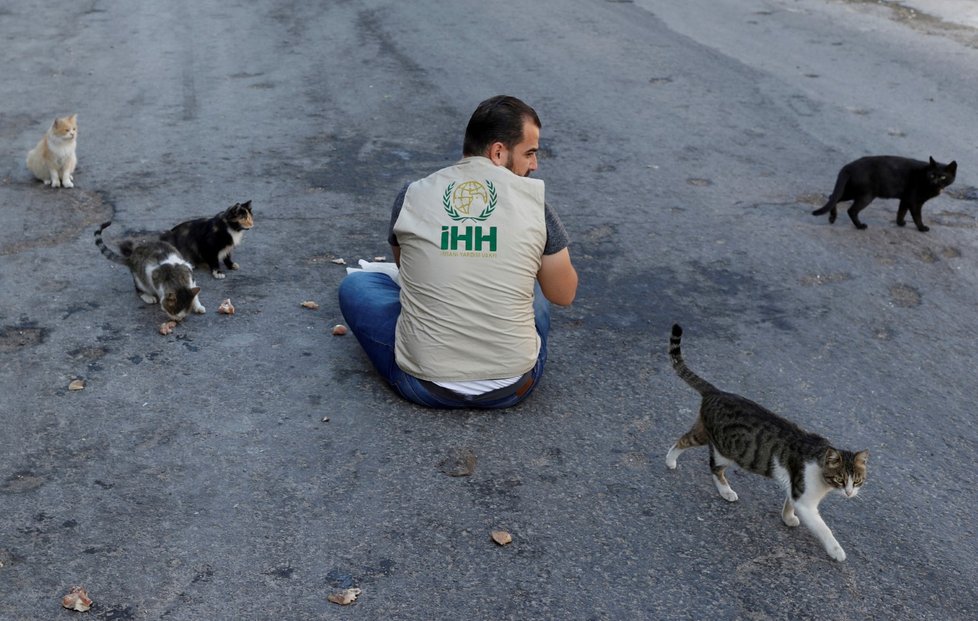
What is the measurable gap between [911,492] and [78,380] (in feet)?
12.0

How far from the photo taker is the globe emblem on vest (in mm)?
4141

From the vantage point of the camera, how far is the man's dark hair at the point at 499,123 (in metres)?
4.19

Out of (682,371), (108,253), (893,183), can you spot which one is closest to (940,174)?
(893,183)

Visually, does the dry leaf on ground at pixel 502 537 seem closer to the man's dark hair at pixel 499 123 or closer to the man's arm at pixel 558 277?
the man's arm at pixel 558 277

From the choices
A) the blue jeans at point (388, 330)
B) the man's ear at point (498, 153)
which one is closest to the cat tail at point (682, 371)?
the blue jeans at point (388, 330)

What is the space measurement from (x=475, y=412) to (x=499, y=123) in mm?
1278

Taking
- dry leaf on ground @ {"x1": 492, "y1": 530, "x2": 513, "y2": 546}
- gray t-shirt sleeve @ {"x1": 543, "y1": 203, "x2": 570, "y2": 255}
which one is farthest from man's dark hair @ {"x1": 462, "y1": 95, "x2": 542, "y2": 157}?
dry leaf on ground @ {"x1": 492, "y1": 530, "x2": 513, "y2": 546}

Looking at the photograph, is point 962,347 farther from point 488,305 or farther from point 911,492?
point 488,305

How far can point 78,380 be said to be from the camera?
4555 millimetres

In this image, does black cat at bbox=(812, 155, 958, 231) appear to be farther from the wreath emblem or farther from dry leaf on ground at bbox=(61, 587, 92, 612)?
dry leaf on ground at bbox=(61, 587, 92, 612)

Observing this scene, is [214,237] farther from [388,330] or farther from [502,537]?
[502,537]

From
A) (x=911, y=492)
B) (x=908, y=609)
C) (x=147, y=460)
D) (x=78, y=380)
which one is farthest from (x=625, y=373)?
(x=78, y=380)

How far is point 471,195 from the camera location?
13.6 ft

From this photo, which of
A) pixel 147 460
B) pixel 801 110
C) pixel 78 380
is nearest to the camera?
pixel 147 460
